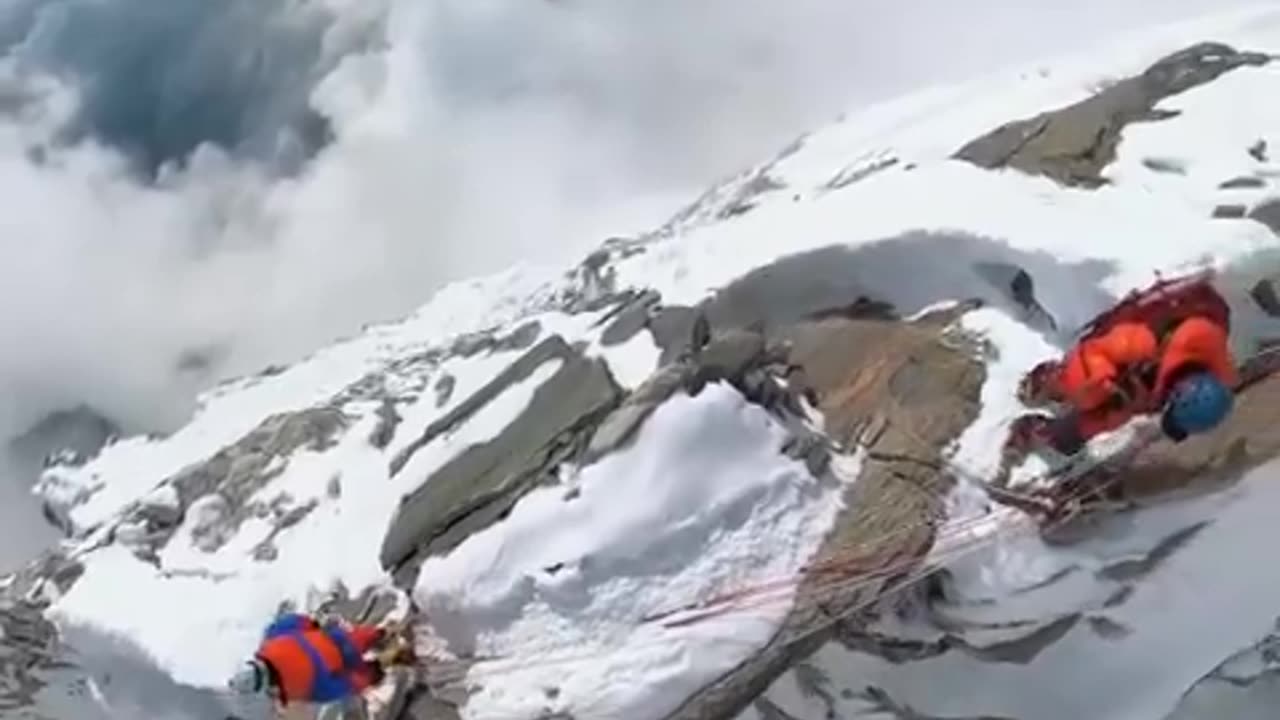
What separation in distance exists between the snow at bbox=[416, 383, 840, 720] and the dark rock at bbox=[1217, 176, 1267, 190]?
2564mm

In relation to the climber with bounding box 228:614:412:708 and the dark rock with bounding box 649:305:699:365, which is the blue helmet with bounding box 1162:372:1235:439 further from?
the climber with bounding box 228:614:412:708

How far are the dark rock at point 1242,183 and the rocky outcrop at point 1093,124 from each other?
0.67 m

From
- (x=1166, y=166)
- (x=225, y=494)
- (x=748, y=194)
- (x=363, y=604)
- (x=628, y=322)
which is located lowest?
(x=1166, y=166)

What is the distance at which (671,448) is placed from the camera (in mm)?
8859

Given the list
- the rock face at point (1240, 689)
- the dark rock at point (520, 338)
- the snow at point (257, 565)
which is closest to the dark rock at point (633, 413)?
the snow at point (257, 565)

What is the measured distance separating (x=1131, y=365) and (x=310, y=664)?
3765mm

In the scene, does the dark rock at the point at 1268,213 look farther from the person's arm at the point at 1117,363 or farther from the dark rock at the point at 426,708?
the dark rock at the point at 426,708

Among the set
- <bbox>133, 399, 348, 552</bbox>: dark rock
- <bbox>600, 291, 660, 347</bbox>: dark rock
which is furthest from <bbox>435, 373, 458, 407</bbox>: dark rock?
<bbox>600, 291, 660, 347</bbox>: dark rock

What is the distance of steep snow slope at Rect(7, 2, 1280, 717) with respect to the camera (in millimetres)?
8719

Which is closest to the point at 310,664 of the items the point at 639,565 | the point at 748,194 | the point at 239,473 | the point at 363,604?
the point at 363,604

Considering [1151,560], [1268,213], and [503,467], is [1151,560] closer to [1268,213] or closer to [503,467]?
[1268,213]

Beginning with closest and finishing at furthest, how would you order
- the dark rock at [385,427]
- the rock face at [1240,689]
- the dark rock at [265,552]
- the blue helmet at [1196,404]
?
the blue helmet at [1196,404], the rock face at [1240,689], the dark rock at [265,552], the dark rock at [385,427]

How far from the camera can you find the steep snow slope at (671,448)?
28.6 feet

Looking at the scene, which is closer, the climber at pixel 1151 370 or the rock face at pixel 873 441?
the climber at pixel 1151 370
